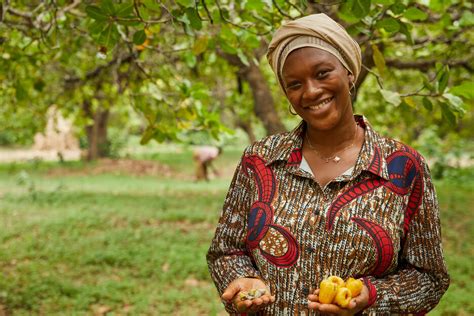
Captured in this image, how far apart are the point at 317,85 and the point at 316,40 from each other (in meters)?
0.14

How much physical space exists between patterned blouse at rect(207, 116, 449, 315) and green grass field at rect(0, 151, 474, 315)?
140 inches

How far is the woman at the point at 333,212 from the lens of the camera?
1750 mm

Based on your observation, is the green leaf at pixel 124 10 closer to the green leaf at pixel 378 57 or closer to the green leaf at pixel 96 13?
the green leaf at pixel 96 13

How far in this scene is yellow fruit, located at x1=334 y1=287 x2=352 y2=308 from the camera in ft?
5.24

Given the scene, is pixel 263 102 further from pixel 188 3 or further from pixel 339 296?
pixel 339 296

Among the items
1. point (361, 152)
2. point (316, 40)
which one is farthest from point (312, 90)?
point (361, 152)

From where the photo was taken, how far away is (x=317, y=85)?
1771 millimetres

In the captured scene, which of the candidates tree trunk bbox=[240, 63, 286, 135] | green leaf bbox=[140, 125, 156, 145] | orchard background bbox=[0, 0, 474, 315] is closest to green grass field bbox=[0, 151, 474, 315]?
orchard background bbox=[0, 0, 474, 315]

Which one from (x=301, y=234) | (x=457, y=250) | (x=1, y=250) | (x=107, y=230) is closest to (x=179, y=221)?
(x=107, y=230)

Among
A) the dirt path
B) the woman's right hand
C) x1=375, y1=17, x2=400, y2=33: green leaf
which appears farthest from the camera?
the dirt path

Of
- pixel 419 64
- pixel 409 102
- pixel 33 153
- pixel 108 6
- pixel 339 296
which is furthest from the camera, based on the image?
pixel 33 153

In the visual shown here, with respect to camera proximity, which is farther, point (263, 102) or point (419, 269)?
point (263, 102)

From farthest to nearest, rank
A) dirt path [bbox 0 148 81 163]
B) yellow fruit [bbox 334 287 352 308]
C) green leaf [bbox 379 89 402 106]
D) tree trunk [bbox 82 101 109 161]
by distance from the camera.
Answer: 1. dirt path [bbox 0 148 81 163]
2. tree trunk [bbox 82 101 109 161]
3. green leaf [bbox 379 89 402 106]
4. yellow fruit [bbox 334 287 352 308]

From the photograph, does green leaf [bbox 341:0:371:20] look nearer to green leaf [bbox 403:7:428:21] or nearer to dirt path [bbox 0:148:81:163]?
green leaf [bbox 403:7:428:21]
